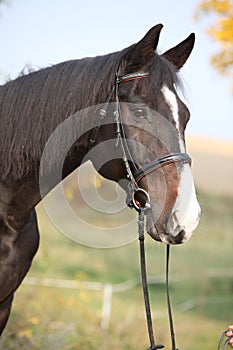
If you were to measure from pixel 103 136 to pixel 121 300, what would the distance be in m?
8.73

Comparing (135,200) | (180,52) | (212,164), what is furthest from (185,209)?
(212,164)

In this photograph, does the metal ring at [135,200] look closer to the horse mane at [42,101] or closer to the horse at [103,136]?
the horse at [103,136]

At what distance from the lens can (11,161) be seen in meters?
3.17

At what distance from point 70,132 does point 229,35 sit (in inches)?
174

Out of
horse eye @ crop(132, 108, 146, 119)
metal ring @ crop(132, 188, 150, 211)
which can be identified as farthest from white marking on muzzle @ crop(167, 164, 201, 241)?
horse eye @ crop(132, 108, 146, 119)

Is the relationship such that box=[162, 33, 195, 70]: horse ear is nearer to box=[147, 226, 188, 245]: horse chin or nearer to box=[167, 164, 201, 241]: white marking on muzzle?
box=[167, 164, 201, 241]: white marking on muzzle

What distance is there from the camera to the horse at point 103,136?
2707 millimetres

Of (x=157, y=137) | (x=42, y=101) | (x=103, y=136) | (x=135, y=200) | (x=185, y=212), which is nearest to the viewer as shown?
(x=185, y=212)

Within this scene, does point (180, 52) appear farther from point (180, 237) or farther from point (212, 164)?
point (212, 164)

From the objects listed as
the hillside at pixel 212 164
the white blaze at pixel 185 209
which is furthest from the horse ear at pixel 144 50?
the hillside at pixel 212 164

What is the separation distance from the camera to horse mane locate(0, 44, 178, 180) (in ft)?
9.70

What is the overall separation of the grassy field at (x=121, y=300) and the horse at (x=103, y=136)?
1.32 ft

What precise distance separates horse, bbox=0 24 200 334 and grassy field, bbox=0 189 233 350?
1.32 ft

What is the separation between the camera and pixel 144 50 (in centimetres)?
281
